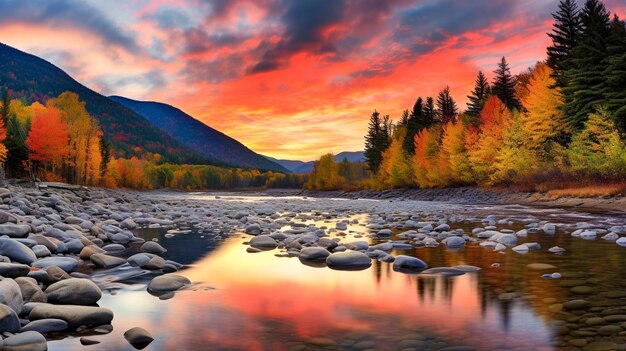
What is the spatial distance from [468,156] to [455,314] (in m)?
50.9

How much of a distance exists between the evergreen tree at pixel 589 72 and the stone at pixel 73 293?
38.4 metres

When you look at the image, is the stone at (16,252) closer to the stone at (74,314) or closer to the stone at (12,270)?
the stone at (12,270)

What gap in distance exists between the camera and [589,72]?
3547cm

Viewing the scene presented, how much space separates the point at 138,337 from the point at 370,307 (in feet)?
9.31

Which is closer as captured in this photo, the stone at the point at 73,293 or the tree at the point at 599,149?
the stone at the point at 73,293

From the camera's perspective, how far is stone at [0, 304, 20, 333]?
4.29 meters

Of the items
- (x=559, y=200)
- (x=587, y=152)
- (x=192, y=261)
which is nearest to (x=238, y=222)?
(x=192, y=261)

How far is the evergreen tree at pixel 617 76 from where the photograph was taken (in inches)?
1284

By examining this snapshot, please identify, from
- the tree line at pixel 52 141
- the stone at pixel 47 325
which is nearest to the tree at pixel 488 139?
the stone at pixel 47 325

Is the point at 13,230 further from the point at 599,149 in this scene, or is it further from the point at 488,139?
the point at 488,139

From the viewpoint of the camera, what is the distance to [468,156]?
53281 mm

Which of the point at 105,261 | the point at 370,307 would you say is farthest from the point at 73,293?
the point at 370,307

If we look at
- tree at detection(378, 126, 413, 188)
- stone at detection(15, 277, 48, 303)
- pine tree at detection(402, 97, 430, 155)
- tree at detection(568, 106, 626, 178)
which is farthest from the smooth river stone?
pine tree at detection(402, 97, 430, 155)

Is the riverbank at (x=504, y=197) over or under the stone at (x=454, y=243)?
over
